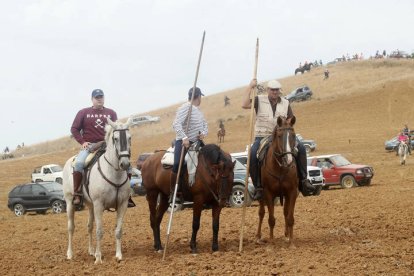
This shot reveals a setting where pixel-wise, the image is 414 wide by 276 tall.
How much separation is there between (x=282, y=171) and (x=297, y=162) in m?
0.54

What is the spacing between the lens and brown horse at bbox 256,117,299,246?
11141 mm

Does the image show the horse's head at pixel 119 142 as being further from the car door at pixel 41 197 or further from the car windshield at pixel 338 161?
the car windshield at pixel 338 161

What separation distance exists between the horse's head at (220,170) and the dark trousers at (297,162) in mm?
759

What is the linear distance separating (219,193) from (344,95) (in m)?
64.1

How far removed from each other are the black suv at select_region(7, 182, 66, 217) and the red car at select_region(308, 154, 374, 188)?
11.3 meters

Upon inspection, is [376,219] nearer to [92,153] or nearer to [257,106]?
Answer: [257,106]

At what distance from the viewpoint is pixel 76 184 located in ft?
39.2

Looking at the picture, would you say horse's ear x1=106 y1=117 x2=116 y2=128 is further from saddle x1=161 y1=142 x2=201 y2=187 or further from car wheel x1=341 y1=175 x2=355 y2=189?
car wheel x1=341 y1=175 x2=355 y2=189

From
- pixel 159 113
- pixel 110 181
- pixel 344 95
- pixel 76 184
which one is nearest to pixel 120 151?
pixel 110 181

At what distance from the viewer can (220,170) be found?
11367 millimetres

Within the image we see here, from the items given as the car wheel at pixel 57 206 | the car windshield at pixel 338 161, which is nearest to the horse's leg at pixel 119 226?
the car wheel at pixel 57 206

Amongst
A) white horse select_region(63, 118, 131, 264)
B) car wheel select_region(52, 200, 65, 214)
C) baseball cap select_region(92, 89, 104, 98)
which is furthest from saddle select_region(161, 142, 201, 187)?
car wheel select_region(52, 200, 65, 214)

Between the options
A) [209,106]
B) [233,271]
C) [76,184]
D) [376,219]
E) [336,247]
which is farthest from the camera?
[209,106]

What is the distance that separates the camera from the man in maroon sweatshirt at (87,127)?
11945 millimetres
